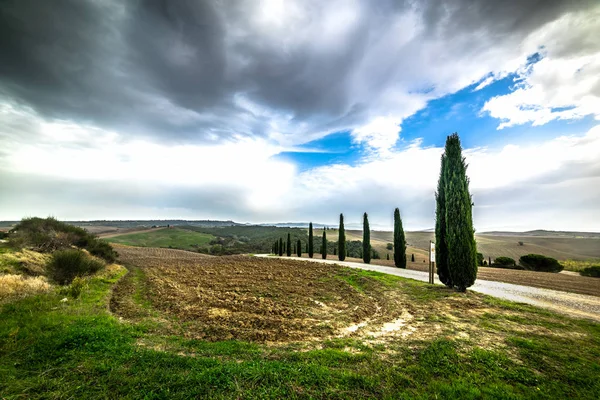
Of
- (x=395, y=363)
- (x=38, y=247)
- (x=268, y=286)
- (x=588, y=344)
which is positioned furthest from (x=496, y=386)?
(x=38, y=247)

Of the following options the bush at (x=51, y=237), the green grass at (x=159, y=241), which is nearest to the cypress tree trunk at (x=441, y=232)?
the bush at (x=51, y=237)

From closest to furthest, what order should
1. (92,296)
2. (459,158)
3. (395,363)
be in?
(395,363), (92,296), (459,158)

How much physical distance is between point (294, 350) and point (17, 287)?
1083 centimetres

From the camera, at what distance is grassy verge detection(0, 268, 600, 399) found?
12.0 ft

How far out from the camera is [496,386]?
12.5 ft

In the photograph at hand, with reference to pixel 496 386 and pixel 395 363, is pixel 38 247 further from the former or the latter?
pixel 496 386

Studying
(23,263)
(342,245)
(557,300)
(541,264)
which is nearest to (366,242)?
(342,245)

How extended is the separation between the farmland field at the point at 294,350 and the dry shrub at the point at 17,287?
2.26ft

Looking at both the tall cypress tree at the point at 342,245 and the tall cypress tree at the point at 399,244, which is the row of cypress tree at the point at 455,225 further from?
the tall cypress tree at the point at 342,245

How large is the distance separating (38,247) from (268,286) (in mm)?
16386

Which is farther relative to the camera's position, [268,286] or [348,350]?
[268,286]

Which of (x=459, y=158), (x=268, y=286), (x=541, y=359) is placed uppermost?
(x=459, y=158)

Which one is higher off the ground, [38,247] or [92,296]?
[38,247]

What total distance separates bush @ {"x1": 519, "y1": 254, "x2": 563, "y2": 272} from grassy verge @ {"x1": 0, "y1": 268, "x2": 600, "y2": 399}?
2135 cm
